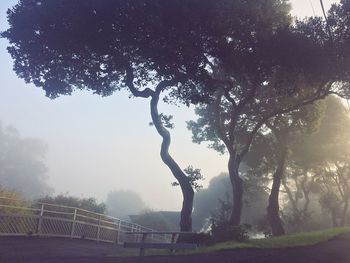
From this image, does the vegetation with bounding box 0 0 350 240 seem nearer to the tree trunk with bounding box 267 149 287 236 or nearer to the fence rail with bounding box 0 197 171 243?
the tree trunk with bounding box 267 149 287 236

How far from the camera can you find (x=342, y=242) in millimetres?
15453

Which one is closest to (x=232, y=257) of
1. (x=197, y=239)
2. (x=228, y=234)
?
(x=228, y=234)

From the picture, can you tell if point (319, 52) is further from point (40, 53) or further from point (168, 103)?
point (40, 53)

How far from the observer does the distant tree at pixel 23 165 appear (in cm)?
11969

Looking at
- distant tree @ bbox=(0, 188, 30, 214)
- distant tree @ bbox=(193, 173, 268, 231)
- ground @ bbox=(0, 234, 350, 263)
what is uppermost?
distant tree @ bbox=(193, 173, 268, 231)

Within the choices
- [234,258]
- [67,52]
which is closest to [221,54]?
[67,52]

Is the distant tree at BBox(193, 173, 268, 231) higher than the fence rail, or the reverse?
the distant tree at BBox(193, 173, 268, 231)

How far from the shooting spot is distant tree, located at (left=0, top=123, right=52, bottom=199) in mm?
119688

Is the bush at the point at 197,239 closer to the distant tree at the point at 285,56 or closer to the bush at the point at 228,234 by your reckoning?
the bush at the point at 228,234

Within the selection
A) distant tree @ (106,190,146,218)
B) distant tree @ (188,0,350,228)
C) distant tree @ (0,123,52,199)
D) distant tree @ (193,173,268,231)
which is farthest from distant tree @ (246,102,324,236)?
distant tree @ (106,190,146,218)

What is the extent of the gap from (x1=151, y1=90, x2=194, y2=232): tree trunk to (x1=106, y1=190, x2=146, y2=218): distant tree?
146358mm

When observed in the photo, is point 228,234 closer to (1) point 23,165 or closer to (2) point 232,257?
(2) point 232,257

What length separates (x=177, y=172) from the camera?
19.9 meters

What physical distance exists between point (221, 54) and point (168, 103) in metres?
5.31
